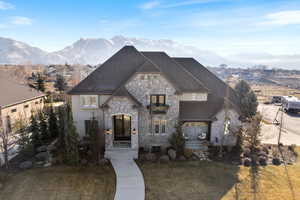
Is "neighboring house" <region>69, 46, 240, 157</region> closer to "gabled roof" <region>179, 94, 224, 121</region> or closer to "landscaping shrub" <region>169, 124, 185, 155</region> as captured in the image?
"gabled roof" <region>179, 94, 224, 121</region>

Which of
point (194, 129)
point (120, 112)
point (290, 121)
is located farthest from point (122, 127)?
point (290, 121)

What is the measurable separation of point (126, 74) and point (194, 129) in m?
9.75

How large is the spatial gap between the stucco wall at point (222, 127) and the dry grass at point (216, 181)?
150 inches

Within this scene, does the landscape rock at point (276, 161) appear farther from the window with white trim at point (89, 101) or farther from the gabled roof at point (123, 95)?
the window with white trim at point (89, 101)

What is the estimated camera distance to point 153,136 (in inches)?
717

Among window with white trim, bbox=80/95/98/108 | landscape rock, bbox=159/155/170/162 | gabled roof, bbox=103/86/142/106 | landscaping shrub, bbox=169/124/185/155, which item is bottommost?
landscape rock, bbox=159/155/170/162

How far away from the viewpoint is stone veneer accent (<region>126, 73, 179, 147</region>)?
56.4ft

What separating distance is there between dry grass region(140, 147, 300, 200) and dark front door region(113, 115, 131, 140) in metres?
4.65

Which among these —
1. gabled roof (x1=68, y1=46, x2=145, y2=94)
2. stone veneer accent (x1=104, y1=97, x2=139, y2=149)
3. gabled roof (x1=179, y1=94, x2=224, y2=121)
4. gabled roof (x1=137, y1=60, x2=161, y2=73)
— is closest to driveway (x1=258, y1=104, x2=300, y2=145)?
gabled roof (x1=179, y1=94, x2=224, y2=121)

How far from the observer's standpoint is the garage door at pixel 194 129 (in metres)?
19.0

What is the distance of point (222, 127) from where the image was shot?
61.8ft

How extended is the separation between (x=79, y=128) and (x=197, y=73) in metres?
16.0

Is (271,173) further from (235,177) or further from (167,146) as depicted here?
(167,146)

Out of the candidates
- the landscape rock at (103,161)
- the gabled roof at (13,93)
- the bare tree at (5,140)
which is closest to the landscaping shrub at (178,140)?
the landscape rock at (103,161)
